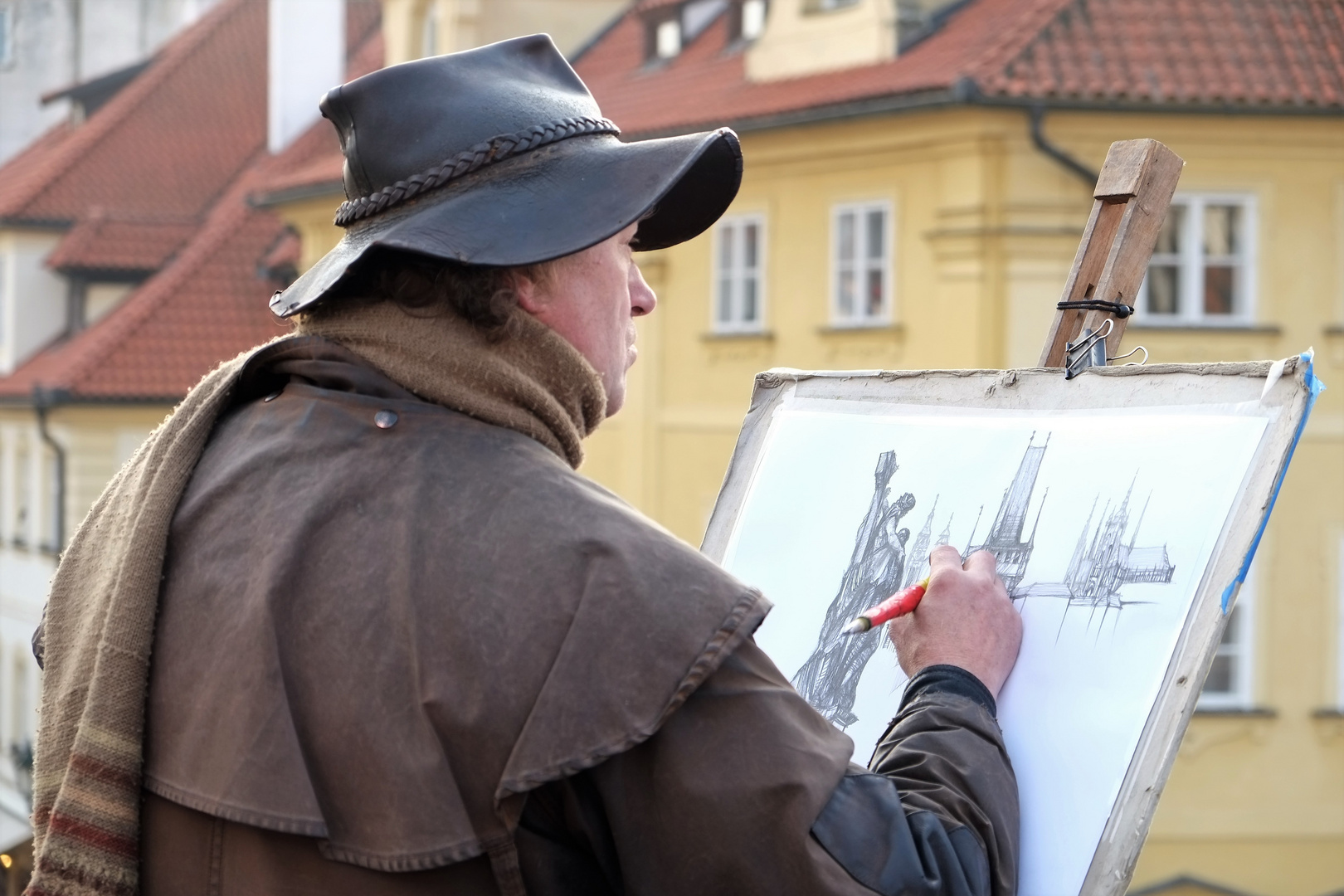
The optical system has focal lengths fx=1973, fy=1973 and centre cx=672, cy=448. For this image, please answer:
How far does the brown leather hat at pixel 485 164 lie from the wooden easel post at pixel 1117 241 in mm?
491

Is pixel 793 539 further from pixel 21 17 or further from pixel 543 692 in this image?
pixel 21 17

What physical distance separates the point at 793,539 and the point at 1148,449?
509mm

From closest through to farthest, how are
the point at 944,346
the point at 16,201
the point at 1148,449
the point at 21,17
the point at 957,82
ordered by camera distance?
the point at 1148,449, the point at 957,82, the point at 944,346, the point at 16,201, the point at 21,17

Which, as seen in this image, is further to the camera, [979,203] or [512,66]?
[979,203]

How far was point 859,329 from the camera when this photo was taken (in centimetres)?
1324

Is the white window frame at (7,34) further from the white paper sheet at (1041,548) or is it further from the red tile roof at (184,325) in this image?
the white paper sheet at (1041,548)

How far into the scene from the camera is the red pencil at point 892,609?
2.03m

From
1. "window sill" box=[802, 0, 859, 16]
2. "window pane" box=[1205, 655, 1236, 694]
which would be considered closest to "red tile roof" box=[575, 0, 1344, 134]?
"window sill" box=[802, 0, 859, 16]

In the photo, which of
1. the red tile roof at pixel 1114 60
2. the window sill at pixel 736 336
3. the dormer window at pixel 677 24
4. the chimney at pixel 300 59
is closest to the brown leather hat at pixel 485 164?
the red tile roof at pixel 1114 60

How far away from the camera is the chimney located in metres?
21.2

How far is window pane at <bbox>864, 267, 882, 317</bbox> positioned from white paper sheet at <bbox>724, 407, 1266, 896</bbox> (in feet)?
35.4

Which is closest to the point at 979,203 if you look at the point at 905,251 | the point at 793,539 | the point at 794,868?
the point at 905,251

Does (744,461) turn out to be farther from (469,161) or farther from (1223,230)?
(1223,230)

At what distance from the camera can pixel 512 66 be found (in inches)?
78.5
